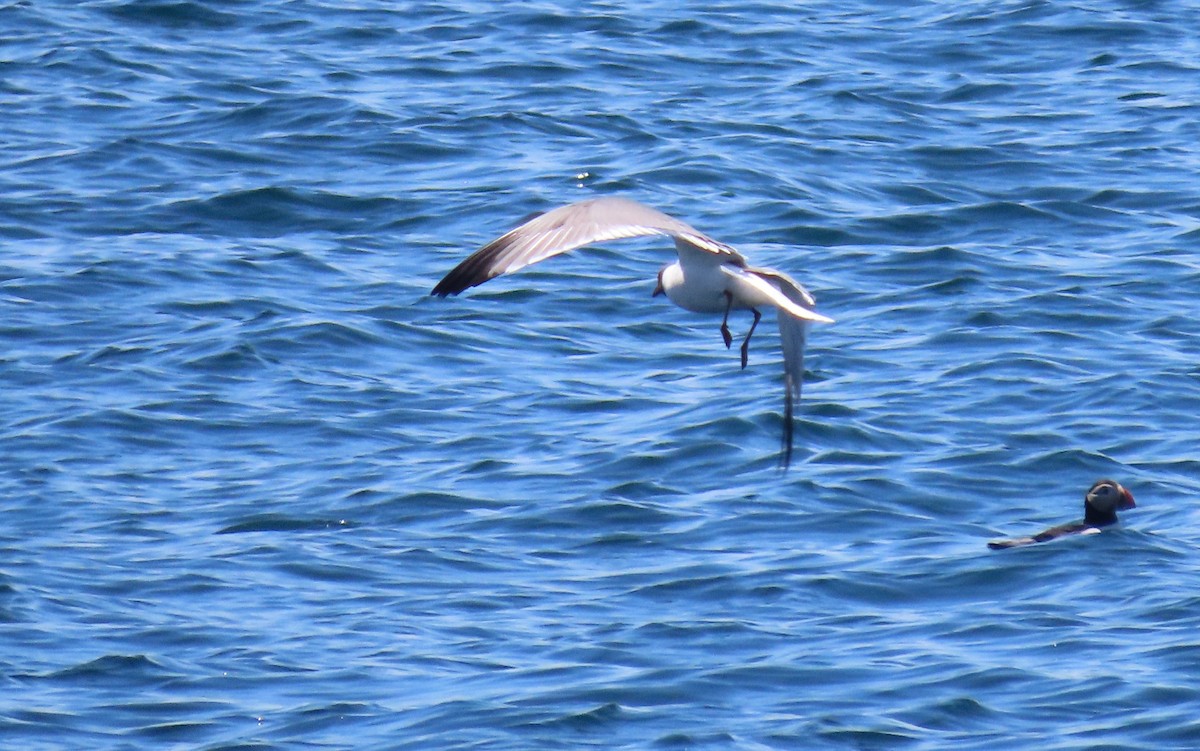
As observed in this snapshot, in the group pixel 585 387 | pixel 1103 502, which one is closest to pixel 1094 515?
pixel 1103 502

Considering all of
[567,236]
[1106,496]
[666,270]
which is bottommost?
[1106,496]

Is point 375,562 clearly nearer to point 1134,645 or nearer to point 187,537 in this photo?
point 187,537

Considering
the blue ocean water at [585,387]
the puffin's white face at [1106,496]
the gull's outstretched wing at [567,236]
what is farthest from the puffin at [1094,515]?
the gull's outstretched wing at [567,236]

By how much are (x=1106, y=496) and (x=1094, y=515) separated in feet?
0.38

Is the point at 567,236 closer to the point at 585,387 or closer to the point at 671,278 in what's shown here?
the point at 671,278

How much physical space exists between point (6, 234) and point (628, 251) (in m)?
4.18

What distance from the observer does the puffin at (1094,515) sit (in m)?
11.1

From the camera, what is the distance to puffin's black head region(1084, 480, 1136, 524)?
1117cm

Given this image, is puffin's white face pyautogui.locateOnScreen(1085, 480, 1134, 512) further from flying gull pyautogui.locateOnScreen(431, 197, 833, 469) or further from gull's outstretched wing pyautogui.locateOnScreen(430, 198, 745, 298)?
gull's outstretched wing pyautogui.locateOnScreen(430, 198, 745, 298)

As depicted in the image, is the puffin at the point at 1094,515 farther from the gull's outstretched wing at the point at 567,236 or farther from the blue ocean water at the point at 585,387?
the gull's outstretched wing at the point at 567,236

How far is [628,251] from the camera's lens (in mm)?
15523

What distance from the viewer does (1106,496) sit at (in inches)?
440

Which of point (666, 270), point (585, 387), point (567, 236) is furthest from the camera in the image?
point (585, 387)

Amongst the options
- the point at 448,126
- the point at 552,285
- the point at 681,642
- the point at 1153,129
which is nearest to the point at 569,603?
the point at 681,642
